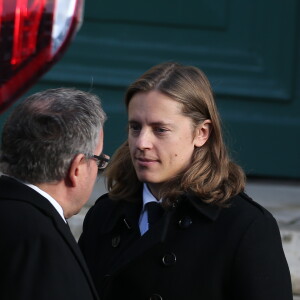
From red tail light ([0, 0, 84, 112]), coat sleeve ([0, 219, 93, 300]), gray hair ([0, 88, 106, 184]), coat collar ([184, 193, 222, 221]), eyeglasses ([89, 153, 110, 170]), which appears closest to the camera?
red tail light ([0, 0, 84, 112])

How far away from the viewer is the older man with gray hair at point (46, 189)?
203 cm

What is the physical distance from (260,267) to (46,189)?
691mm

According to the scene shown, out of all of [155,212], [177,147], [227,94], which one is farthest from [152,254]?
[227,94]

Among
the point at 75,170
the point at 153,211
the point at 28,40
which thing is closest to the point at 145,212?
the point at 153,211

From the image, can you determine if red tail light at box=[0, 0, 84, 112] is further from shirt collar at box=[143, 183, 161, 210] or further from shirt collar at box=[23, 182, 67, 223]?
shirt collar at box=[143, 183, 161, 210]

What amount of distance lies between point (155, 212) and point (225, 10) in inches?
99.4

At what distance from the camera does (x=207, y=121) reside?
2697 mm

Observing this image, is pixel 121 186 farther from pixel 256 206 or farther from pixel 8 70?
pixel 8 70

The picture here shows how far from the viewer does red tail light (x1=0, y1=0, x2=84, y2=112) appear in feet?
4.45

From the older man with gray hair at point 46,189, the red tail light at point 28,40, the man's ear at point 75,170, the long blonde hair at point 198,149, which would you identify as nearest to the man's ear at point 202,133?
the long blonde hair at point 198,149

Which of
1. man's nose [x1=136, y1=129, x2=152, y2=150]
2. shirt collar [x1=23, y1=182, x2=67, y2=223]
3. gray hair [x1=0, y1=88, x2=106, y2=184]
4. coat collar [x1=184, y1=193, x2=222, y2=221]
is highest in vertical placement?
gray hair [x1=0, y1=88, x2=106, y2=184]

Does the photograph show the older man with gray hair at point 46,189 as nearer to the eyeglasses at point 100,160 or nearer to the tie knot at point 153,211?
the eyeglasses at point 100,160

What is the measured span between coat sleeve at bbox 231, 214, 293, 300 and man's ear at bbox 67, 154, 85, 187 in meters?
0.56

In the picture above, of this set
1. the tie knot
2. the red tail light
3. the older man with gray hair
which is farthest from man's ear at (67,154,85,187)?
the red tail light
